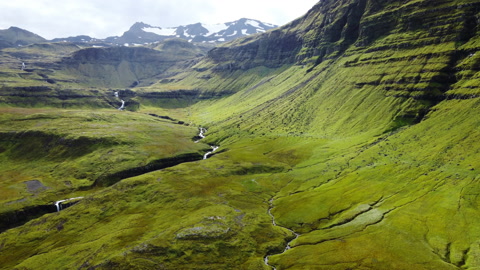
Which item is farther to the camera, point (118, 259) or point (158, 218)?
point (158, 218)

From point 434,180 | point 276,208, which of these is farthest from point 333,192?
point 434,180

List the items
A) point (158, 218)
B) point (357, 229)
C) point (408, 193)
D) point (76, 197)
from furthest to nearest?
point (76, 197) → point (158, 218) → point (408, 193) → point (357, 229)

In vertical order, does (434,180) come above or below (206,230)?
above

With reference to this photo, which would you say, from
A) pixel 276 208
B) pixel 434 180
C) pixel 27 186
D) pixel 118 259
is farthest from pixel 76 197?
pixel 434 180

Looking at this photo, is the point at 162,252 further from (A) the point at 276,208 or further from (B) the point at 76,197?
(B) the point at 76,197

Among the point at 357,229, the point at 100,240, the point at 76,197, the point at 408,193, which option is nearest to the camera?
the point at 357,229

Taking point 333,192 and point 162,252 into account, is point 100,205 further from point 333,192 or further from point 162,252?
point 333,192

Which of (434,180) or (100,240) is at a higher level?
(434,180)

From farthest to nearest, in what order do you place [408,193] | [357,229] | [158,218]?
1. [158,218]
2. [408,193]
3. [357,229]

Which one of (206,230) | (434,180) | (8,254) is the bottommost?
(8,254)
